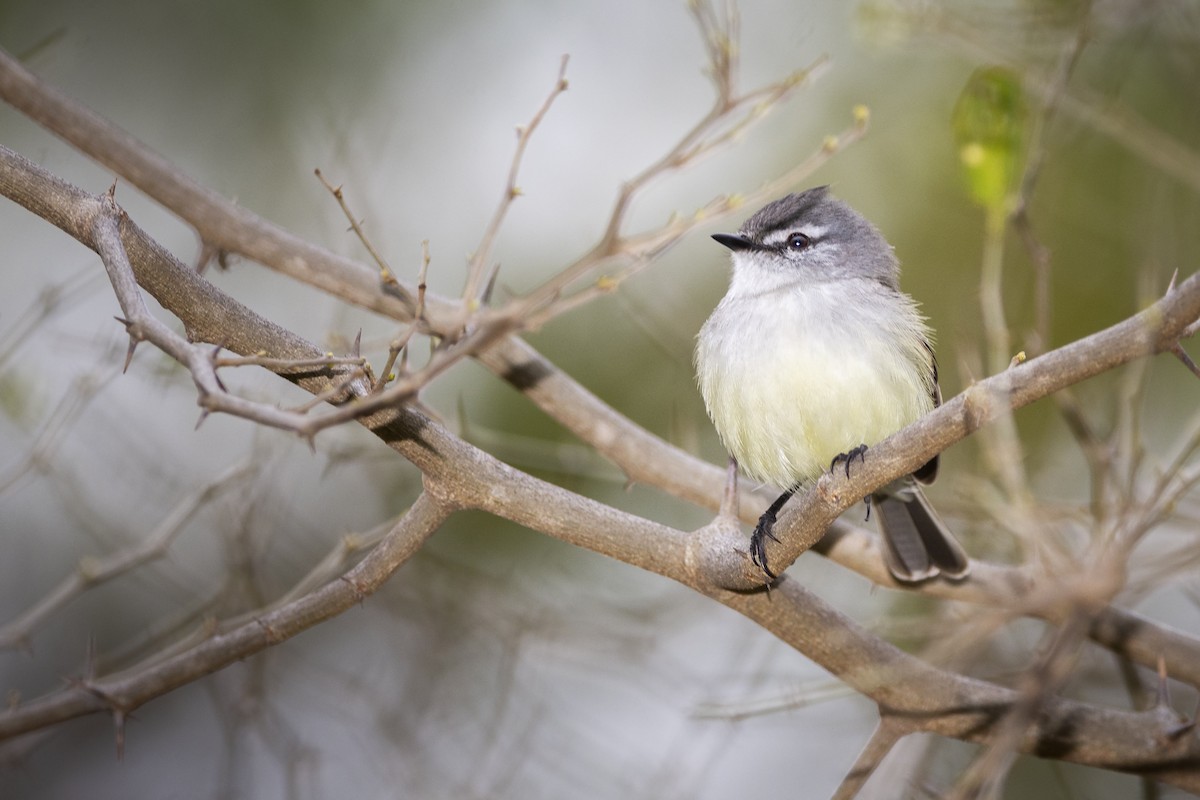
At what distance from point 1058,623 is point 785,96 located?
2.36 meters

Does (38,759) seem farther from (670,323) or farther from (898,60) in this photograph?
(898,60)

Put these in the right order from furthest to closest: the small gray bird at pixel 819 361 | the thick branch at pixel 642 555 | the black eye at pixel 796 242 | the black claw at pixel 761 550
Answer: the black eye at pixel 796 242
the small gray bird at pixel 819 361
the black claw at pixel 761 550
the thick branch at pixel 642 555

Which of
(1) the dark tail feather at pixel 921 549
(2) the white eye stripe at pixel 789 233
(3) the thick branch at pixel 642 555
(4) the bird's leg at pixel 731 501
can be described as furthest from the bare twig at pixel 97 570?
(1) the dark tail feather at pixel 921 549

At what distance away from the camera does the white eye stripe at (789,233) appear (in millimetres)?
5398

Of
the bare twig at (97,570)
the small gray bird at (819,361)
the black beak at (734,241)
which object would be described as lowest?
the bare twig at (97,570)

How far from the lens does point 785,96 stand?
3.68 metres

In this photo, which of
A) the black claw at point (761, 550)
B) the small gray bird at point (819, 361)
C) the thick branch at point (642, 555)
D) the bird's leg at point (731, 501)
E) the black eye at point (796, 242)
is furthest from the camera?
the black eye at point (796, 242)

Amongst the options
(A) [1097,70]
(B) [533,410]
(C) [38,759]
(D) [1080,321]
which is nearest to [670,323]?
(B) [533,410]

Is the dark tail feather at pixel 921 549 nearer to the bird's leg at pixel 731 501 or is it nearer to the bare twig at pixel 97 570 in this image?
the bird's leg at pixel 731 501

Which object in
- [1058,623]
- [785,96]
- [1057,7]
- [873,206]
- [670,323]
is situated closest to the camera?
[785,96]

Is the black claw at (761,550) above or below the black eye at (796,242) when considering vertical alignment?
below

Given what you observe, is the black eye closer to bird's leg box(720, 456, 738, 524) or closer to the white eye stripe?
the white eye stripe

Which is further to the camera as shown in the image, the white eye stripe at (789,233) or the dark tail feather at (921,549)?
the white eye stripe at (789,233)

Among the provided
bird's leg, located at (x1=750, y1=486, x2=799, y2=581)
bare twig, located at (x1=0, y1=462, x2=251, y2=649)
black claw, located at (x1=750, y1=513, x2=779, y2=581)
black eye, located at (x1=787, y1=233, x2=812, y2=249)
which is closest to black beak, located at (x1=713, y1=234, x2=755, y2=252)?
black eye, located at (x1=787, y1=233, x2=812, y2=249)
